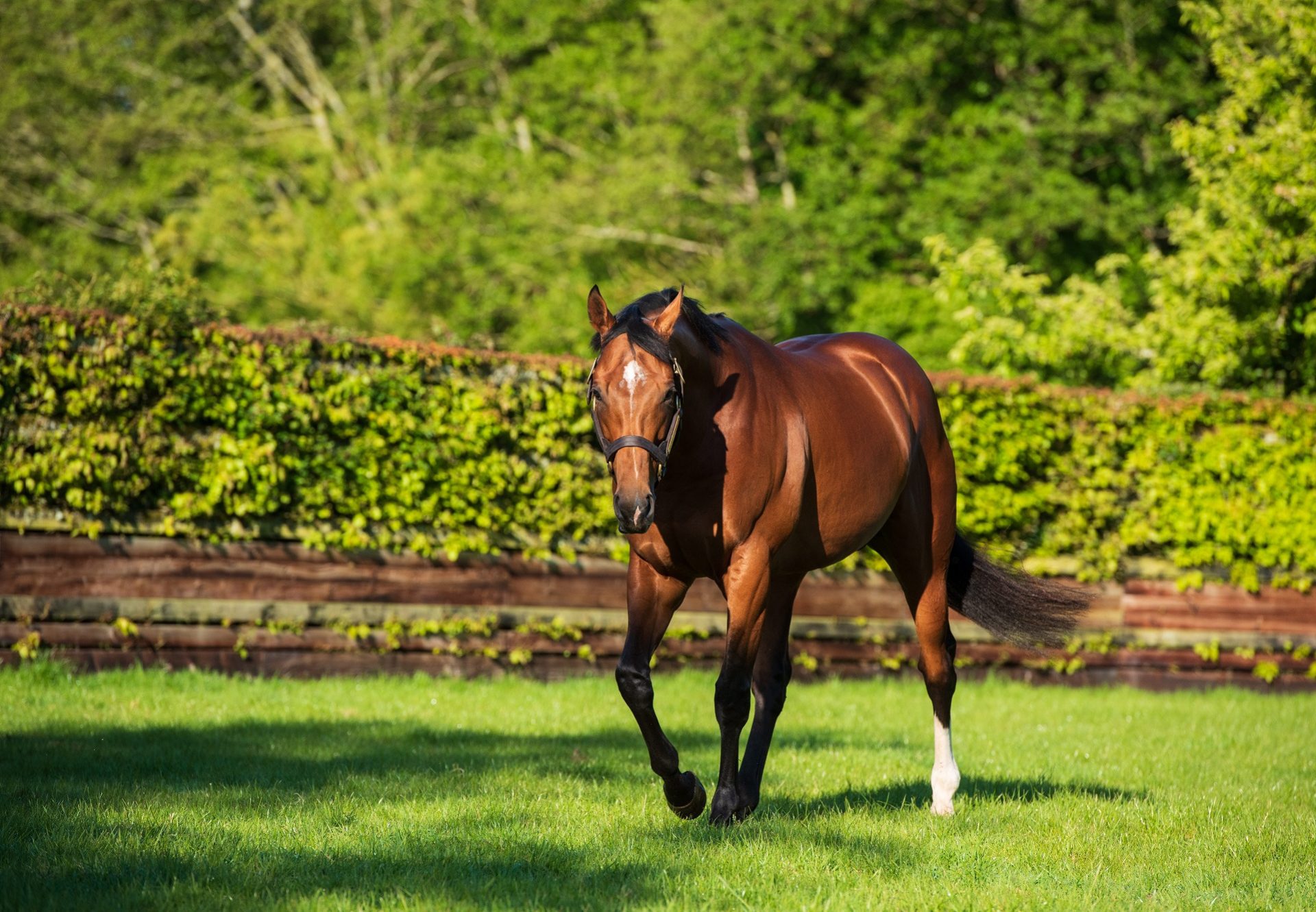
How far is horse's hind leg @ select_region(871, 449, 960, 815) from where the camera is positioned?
636 cm

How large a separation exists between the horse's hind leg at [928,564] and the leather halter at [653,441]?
187 cm

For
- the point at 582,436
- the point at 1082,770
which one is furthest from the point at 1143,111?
the point at 1082,770

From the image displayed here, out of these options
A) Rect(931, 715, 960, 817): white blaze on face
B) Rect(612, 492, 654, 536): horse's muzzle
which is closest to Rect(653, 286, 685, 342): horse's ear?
Rect(612, 492, 654, 536): horse's muzzle

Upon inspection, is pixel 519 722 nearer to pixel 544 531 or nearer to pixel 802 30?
pixel 544 531

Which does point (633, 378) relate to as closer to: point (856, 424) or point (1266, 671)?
point (856, 424)

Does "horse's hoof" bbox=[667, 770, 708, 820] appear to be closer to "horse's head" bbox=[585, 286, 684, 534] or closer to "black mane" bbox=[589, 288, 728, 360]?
"horse's head" bbox=[585, 286, 684, 534]

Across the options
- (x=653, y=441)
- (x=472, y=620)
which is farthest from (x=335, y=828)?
(x=472, y=620)

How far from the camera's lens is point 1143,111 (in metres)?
21.7

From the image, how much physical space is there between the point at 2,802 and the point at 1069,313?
1393cm

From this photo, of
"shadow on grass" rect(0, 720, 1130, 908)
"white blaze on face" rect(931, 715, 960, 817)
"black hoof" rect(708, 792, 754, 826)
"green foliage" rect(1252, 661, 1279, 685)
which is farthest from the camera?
"green foliage" rect(1252, 661, 1279, 685)

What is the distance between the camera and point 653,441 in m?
4.78

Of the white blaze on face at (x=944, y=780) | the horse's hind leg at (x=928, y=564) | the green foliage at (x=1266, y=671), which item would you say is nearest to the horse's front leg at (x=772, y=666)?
the horse's hind leg at (x=928, y=564)

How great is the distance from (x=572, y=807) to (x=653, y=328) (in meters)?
2.22

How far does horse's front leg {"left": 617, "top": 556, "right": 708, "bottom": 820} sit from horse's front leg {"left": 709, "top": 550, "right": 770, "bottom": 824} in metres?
0.12
